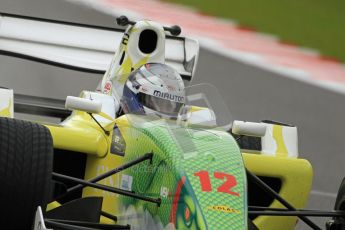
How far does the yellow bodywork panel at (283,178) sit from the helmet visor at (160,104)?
536mm

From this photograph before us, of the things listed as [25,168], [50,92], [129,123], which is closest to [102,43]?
[50,92]

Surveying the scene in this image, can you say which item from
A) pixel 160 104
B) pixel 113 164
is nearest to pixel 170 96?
pixel 160 104

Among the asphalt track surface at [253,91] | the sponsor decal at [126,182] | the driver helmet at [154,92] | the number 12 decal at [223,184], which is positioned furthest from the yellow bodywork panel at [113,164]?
the asphalt track surface at [253,91]

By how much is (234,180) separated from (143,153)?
0.76 m

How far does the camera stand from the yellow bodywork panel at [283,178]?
672 centimetres

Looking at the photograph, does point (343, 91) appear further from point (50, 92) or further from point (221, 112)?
point (221, 112)

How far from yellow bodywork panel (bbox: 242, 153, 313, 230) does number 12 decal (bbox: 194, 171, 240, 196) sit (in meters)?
1.53

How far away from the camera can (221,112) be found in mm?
5844

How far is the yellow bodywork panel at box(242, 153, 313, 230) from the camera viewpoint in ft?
22.1

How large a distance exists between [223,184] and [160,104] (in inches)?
66.6

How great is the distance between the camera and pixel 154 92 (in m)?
6.77

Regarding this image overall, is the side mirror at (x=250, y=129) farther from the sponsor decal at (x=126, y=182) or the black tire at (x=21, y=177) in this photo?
the black tire at (x=21, y=177)

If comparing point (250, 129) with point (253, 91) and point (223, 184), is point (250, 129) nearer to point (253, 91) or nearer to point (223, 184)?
point (223, 184)

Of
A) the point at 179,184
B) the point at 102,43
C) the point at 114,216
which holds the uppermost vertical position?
the point at 102,43
